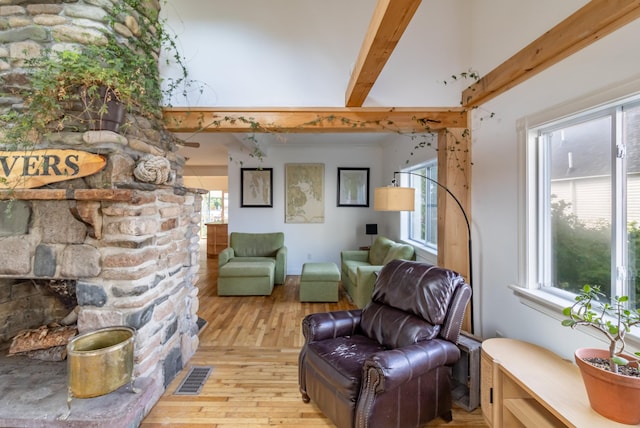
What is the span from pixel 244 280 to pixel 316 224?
189 cm

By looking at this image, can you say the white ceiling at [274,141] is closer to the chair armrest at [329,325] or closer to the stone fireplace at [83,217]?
the stone fireplace at [83,217]

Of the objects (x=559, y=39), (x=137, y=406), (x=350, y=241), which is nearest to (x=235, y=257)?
(x=350, y=241)

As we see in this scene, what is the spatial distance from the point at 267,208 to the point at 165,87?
3.24 metres

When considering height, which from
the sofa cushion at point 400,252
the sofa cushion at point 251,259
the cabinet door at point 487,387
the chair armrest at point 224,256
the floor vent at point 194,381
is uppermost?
the sofa cushion at point 400,252

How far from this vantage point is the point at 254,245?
5008 mm

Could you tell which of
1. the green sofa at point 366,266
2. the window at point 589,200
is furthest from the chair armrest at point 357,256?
the window at point 589,200

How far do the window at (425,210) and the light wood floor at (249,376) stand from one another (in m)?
1.48

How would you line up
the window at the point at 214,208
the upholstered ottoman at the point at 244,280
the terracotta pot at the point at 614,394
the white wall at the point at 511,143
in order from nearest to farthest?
the terracotta pot at the point at 614,394 < the white wall at the point at 511,143 < the upholstered ottoman at the point at 244,280 < the window at the point at 214,208

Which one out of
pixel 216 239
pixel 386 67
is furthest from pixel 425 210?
pixel 216 239

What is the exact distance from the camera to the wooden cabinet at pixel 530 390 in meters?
1.21

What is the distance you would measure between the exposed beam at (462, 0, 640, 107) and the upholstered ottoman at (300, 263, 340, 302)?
2.76m

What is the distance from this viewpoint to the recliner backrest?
1822 millimetres

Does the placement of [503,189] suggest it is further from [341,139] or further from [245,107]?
[341,139]

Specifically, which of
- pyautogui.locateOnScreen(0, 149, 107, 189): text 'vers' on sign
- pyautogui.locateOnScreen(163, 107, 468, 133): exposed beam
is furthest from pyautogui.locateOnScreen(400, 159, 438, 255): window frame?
pyautogui.locateOnScreen(0, 149, 107, 189): text 'vers' on sign
